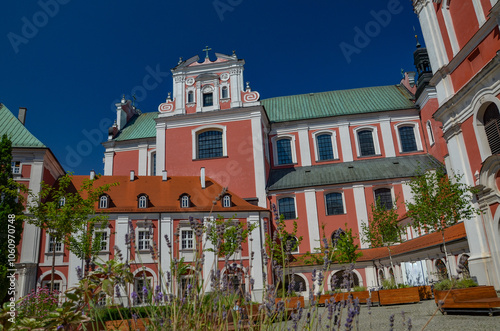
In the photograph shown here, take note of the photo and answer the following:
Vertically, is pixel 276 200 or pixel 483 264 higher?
pixel 276 200

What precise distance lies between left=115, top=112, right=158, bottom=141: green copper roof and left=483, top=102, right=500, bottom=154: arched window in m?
24.6

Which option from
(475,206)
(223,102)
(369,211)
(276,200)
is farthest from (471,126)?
(223,102)

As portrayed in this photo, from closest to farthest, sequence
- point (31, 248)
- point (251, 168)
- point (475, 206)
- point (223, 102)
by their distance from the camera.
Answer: point (475, 206), point (31, 248), point (251, 168), point (223, 102)

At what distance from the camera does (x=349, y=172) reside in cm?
2645

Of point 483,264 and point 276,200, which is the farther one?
point 276,200

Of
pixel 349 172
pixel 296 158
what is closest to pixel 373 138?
pixel 349 172

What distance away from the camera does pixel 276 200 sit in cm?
2566

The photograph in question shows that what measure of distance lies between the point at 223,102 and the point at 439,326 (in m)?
22.9

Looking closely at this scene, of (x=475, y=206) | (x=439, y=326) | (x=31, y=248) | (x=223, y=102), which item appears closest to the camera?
(x=439, y=326)

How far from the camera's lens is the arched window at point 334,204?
992 inches

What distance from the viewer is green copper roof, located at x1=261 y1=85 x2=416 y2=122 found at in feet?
99.7

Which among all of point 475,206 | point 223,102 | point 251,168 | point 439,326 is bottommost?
point 439,326

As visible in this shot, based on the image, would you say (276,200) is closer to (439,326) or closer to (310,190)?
(310,190)

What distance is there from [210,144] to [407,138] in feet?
48.9
